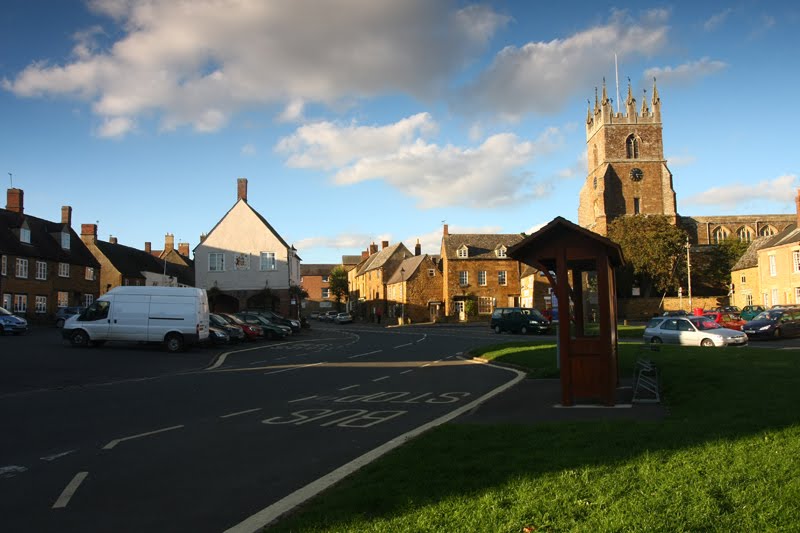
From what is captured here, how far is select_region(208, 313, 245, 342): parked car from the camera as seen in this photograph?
115 feet

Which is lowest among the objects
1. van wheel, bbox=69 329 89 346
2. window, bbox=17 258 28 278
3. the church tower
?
van wheel, bbox=69 329 89 346

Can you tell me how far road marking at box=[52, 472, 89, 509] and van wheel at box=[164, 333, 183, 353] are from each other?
849 inches

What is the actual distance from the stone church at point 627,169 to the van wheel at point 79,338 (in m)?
66.7

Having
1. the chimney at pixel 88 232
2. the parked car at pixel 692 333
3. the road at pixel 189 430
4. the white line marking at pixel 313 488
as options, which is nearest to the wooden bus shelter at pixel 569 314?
the road at pixel 189 430

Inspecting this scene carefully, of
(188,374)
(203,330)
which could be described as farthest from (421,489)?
(203,330)

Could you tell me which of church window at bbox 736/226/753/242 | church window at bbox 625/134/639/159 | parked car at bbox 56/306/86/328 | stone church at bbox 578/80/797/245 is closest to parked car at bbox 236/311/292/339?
parked car at bbox 56/306/86/328

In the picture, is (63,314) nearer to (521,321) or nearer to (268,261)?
(268,261)

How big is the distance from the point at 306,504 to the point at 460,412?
6147 millimetres

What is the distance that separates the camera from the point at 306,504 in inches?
243

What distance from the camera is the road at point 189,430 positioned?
6508mm

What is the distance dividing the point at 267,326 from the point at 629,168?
2489 inches

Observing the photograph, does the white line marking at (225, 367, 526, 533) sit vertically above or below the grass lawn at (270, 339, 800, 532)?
below

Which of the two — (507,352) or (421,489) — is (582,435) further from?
(507,352)

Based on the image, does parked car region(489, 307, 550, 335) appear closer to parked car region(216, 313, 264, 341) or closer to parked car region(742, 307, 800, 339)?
parked car region(742, 307, 800, 339)
